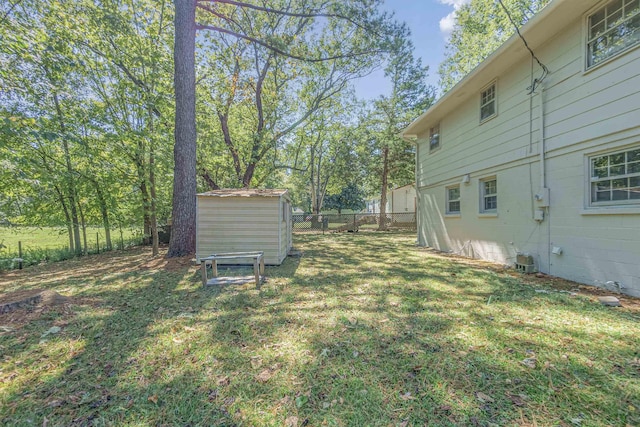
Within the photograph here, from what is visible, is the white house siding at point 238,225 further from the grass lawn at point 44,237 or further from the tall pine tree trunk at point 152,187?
the grass lawn at point 44,237

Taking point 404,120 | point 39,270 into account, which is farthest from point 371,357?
point 404,120

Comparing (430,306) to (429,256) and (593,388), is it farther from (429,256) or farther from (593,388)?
(429,256)

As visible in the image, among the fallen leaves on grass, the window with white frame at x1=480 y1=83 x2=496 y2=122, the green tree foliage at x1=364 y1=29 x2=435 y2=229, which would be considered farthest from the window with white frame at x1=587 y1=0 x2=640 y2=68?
the green tree foliage at x1=364 y1=29 x2=435 y2=229

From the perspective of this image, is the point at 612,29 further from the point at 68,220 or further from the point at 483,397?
the point at 68,220

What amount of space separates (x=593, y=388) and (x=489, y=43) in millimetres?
14947

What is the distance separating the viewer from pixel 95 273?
5797mm

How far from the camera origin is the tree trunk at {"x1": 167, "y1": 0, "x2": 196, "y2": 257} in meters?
6.68

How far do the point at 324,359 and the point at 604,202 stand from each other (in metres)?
4.88

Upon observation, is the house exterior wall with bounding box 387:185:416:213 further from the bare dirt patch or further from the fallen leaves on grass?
the bare dirt patch

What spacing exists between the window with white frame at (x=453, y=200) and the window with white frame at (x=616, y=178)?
12.0 feet

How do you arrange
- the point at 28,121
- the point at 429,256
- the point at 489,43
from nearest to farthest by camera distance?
1. the point at 28,121
2. the point at 429,256
3. the point at 489,43

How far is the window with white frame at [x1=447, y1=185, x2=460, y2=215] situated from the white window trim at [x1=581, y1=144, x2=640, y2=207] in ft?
11.8

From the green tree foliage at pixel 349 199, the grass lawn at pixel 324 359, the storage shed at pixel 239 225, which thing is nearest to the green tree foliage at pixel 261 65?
the storage shed at pixel 239 225

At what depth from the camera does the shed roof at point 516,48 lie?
4.22 metres
